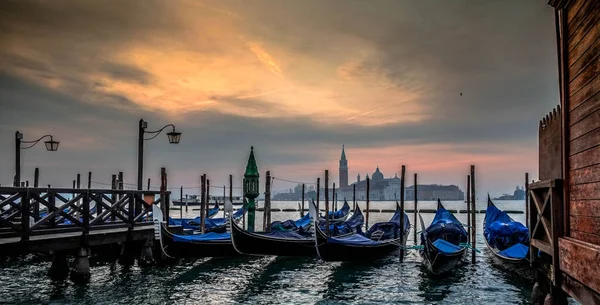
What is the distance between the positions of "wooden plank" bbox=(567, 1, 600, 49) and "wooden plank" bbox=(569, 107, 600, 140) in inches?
33.2

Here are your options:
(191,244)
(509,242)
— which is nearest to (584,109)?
(509,242)

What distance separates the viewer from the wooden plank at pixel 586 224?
13.8ft

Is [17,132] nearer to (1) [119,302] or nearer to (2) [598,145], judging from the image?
(1) [119,302]

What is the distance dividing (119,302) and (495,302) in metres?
7.92

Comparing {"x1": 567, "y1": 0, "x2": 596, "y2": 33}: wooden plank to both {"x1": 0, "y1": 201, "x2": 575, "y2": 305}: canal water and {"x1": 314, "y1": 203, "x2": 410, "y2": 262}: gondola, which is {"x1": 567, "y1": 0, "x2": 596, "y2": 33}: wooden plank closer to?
{"x1": 0, "y1": 201, "x2": 575, "y2": 305}: canal water

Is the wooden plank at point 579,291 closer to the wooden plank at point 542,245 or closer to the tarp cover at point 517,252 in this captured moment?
the wooden plank at point 542,245

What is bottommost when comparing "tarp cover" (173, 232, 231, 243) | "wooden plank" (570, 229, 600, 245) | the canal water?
the canal water

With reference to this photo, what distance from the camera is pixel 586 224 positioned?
446cm

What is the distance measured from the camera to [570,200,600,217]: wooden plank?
4.19 m

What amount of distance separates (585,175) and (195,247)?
34.1 feet

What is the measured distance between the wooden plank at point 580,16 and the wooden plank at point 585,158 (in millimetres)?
1325


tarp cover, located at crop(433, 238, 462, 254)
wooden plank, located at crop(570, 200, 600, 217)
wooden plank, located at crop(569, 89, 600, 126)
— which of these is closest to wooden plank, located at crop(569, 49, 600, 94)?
wooden plank, located at crop(569, 89, 600, 126)

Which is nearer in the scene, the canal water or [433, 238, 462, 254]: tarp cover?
the canal water

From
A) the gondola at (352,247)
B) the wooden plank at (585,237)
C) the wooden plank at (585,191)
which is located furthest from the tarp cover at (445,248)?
the wooden plank at (585,191)
